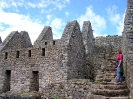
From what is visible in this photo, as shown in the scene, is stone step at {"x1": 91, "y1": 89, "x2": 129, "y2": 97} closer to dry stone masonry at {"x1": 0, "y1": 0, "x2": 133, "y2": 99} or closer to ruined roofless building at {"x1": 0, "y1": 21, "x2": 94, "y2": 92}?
dry stone masonry at {"x1": 0, "y1": 0, "x2": 133, "y2": 99}

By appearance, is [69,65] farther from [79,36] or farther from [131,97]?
[131,97]

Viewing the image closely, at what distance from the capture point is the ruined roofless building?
52.1ft

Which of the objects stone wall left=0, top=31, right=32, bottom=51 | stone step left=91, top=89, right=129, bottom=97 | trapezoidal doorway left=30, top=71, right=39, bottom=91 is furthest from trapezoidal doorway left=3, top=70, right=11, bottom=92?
stone step left=91, top=89, right=129, bottom=97

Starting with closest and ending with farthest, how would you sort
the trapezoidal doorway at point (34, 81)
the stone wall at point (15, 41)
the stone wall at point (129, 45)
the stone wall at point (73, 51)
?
the stone wall at point (129, 45) → the stone wall at point (73, 51) → the trapezoidal doorway at point (34, 81) → the stone wall at point (15, 41)

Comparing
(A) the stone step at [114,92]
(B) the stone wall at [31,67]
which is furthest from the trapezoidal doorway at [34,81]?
(A) the stone step at [114,92]

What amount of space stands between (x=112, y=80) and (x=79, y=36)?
5756mm

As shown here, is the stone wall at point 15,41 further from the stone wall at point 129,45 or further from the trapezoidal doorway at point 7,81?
the stone wall at point 129,45

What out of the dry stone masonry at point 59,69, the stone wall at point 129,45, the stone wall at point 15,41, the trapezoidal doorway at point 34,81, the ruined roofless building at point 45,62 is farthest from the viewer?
the stone wall at point 15,41

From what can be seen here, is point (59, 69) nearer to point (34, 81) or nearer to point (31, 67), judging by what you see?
point (31, 67)

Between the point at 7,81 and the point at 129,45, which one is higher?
the point at 129,45

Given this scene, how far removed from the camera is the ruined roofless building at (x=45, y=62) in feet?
52.1

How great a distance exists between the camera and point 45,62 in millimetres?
16656

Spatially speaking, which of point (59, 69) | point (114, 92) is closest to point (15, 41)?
point (59, 69)

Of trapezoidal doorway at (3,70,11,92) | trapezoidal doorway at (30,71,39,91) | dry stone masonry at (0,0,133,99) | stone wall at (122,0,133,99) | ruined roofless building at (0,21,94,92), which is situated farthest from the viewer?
trapezoidal doorway at (3,70,11,92)
